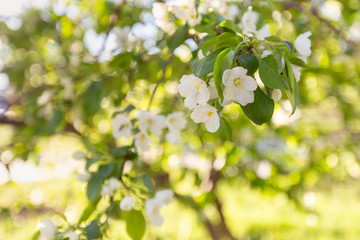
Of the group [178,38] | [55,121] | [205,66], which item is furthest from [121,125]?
[55,121]

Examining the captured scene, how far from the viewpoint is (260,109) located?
584 mm

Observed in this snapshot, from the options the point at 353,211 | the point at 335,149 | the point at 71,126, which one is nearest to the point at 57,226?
the point at 71,126

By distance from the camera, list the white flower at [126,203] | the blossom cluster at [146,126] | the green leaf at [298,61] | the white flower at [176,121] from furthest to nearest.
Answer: the white flower at [176,121] → the blossom cluster at [146,126] → the white flower at [126,203] → the green leaf at [298,61]

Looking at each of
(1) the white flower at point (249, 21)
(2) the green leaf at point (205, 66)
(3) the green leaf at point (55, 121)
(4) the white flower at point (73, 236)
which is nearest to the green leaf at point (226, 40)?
(2) the green leaf at point (205, 66)

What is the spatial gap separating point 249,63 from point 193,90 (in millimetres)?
125

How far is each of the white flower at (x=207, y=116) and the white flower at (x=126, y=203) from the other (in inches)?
11.6

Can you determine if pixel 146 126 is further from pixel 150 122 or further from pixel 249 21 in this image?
pixel 249 21

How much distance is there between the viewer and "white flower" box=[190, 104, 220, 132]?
2.06 ft

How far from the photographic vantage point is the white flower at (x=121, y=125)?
941 mm

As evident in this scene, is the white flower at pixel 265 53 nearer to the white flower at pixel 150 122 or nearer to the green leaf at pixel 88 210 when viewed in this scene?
the white flower at pixel 150 122

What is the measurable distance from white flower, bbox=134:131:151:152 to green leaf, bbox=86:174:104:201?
0.14 meters

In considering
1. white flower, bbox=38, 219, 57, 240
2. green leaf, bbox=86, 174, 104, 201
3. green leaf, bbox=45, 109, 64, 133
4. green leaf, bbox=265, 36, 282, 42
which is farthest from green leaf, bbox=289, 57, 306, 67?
green leaf, bbox=45, 109, 64, 133

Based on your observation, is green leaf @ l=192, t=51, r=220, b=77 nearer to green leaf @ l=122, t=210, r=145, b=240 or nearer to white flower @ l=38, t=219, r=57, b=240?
green leaf @ l=122, t=210, r=145, b=240

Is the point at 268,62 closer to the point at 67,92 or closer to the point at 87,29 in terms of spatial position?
the point at 67,92
